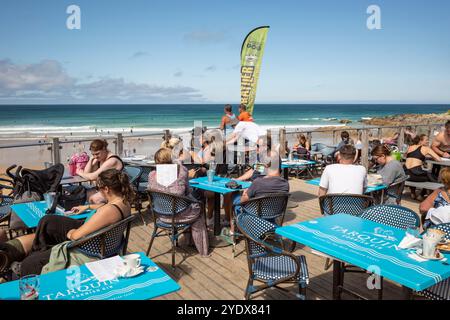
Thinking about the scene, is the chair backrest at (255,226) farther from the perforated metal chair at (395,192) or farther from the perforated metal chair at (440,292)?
the perforated metal chair at (395,192)

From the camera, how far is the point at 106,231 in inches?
99.2

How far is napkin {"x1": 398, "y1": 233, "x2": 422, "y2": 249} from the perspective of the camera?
2285 millimetres

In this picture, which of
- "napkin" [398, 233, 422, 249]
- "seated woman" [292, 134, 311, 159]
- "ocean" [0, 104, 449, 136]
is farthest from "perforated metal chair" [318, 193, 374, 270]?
"ocean" [0, 104, 449, 136]

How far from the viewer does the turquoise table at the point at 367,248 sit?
193 cm

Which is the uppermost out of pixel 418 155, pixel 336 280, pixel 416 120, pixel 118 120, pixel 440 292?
pixel 118 120

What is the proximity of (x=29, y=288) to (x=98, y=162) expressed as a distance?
3.49 meters

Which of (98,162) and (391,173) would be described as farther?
(98,162)

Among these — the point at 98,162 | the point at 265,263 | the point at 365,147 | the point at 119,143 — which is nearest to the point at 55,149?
the point at 119,143

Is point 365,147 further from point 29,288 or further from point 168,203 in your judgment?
point 29,288

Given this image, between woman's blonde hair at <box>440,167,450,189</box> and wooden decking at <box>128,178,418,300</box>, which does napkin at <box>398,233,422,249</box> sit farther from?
woman's blonde hair at <box>440,167,450,189</box>

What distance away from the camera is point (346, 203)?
3.65 meters

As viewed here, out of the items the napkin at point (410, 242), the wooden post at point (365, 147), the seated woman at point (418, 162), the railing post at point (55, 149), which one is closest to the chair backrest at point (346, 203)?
the napkin at point (410, 242)

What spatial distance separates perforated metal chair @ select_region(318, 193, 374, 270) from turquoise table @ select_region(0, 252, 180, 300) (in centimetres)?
221
